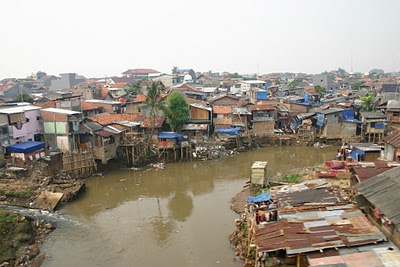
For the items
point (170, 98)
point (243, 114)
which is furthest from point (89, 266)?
point (243, 114)

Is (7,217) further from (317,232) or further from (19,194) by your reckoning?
(317,232)

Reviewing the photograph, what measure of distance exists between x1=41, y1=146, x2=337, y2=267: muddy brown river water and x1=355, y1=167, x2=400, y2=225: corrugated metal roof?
235 inches

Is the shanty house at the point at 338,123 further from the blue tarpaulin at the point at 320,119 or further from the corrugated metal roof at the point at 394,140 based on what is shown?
the corrugated metal roof at the point at 394,140

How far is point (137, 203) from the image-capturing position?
22359 millimetres

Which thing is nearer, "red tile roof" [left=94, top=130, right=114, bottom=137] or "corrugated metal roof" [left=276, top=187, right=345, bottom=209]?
"corrugated metal roof" [left=276, top=187, right=345, bottom=209]

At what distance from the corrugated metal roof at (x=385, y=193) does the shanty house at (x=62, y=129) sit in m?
21.9

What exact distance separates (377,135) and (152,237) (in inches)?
1093

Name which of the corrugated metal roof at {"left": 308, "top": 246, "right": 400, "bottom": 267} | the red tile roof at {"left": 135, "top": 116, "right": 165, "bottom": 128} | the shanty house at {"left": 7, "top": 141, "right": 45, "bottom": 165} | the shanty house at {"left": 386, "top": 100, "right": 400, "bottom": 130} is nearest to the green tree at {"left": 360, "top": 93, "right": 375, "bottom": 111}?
the shanty house at {"left": 386, "top": 100, "right": 400, "bottom": 130}

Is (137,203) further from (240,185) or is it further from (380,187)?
(380,187)

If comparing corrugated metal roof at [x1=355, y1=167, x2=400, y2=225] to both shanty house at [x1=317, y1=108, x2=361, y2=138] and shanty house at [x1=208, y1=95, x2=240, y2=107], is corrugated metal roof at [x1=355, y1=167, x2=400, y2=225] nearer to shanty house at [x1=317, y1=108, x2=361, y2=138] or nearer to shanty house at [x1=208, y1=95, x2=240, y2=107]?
shanty house at [x1=317, y1=108, x2=361, y2=138]

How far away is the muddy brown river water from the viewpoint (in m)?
15.5

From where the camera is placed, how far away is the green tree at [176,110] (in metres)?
32.9

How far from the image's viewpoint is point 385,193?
11055 mm

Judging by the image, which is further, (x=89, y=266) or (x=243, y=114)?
(x=243, y=114)
